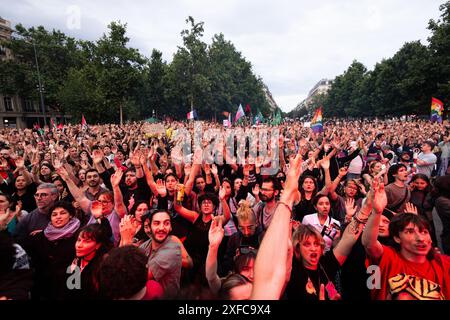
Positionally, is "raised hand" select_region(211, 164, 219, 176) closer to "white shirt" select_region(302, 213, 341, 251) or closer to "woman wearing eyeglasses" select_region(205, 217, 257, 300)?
"white shirt" select_region(302, 213, 341, 251)

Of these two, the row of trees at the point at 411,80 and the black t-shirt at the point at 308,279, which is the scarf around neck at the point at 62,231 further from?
the row of trees at the point at 411,80

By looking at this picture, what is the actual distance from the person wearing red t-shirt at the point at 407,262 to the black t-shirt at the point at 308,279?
35 cm

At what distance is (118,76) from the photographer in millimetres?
30719

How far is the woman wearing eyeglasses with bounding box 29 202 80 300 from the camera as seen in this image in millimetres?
2537

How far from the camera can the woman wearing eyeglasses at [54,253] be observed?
2.54 meters

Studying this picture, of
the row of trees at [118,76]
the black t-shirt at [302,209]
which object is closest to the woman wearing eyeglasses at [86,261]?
the black t-shirt at [302,209]

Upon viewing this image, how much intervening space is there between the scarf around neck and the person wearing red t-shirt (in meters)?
2.86

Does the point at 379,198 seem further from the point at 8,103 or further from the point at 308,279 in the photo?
the point at 8,103

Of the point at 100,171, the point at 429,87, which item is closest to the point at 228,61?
the point at 429,87

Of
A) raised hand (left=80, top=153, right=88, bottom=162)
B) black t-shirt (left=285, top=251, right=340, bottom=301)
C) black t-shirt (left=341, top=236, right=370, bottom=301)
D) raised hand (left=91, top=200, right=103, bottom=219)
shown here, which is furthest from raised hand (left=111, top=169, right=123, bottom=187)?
raised hand (left=80, top=153, right=88, bottom=162)

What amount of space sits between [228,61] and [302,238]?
2055 inches

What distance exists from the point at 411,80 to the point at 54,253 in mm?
39139

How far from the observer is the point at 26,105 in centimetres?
4819

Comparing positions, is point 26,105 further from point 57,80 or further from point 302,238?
point 302,238
